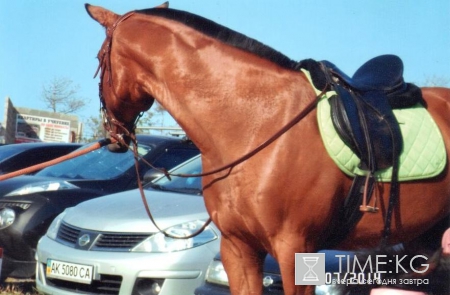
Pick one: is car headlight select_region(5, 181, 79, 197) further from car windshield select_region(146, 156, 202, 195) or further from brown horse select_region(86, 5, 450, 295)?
brown horse select_region(86, 5, 450, 295)

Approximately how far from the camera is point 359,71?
4.48 metres

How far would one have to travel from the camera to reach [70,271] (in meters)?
6.10

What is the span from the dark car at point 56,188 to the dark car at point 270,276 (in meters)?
1.97

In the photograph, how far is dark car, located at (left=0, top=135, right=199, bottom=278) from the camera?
24.1ft

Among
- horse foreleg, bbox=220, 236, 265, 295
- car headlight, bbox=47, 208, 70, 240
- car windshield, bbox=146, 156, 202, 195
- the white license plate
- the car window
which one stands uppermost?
horse foreleg, bbox=220, 236, 265, 295

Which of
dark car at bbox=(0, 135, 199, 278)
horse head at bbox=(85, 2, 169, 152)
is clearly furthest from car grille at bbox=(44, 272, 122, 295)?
horse head at bbox=(85, 2, 169, 152)

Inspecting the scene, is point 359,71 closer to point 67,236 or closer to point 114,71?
point 114,71

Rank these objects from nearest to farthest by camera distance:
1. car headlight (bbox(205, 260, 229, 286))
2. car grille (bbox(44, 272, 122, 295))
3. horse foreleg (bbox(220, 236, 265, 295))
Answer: horse foreleg (bbox(220, 236, 265, 295)) < car headlight (bbox(205, 260, 229, 286)) < car grille (bbox(44, 272, 122, 295))

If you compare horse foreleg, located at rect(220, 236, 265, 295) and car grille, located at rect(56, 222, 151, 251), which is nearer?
horse foreleg, located at rect(220, 236, 265, 295)

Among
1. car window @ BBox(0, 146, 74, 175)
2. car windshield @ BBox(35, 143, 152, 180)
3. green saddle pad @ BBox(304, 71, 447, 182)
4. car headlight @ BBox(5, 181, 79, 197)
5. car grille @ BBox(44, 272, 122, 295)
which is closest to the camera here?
green saddle pad @ BBox(304, 71, 447, 182)

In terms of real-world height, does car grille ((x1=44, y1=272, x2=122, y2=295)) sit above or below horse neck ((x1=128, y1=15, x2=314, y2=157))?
below

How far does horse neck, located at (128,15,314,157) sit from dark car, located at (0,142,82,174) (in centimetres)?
631

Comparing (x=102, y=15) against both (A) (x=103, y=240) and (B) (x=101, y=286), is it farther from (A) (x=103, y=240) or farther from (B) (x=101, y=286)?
(B) (x=101, y=286)

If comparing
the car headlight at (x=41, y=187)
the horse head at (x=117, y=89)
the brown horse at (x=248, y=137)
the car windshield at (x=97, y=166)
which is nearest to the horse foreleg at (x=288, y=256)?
the brown horse at (x=248, y=137)
